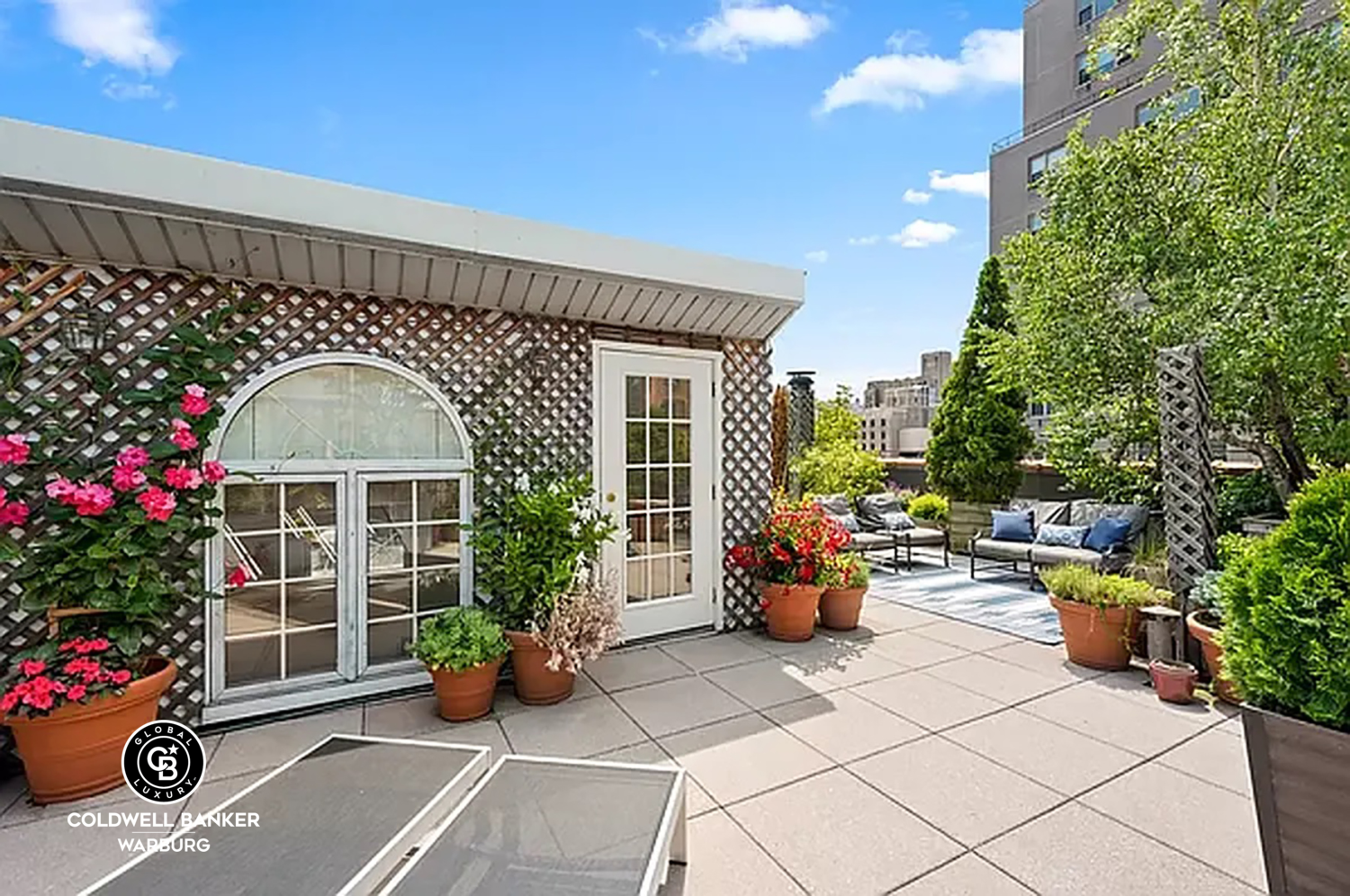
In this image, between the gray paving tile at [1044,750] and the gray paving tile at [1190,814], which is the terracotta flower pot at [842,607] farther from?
the gray paving tile at [1190,814]

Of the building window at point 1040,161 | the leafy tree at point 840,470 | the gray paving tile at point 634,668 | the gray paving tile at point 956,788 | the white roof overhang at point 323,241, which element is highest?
the building window at point 1040,161

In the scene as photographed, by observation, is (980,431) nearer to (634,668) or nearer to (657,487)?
(657,487)

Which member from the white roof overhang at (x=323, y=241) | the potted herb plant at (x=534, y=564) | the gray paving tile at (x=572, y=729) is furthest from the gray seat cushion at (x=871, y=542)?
A: the gray paving tile at (x=572, y=729)

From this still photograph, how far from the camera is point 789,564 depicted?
501 centimetres

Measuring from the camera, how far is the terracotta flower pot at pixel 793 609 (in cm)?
491

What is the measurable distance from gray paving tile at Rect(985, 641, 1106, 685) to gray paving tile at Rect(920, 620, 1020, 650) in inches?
3.8

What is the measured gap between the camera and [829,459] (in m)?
10.7

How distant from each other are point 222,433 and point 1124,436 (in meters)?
9.08

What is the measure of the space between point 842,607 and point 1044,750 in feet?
7.04

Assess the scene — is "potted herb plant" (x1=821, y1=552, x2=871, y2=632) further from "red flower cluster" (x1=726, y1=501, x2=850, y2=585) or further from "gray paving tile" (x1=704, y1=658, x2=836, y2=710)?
"gray paving tile" (x1=704, y1=658, x2=836, y2=710)

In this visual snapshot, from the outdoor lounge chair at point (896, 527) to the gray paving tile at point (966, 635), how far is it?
2.66 m

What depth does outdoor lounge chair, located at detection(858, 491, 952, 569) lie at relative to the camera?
8.27 meters

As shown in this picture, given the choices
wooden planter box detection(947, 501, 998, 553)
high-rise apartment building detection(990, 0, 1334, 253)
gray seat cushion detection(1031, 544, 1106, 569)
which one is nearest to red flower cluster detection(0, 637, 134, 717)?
gray seat cushion detection(1031, 544, 1106, 569)

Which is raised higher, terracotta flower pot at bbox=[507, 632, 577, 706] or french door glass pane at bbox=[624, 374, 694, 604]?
french door glass pane at bbox=[624, 374, 694, 604]
